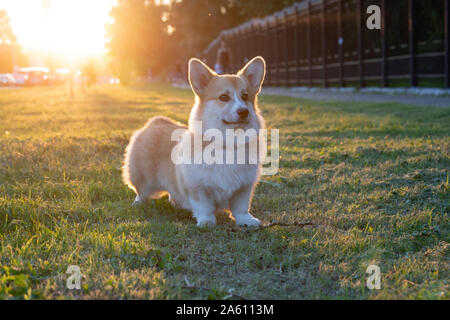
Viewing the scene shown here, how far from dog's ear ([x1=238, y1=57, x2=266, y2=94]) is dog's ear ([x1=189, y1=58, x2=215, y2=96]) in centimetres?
34

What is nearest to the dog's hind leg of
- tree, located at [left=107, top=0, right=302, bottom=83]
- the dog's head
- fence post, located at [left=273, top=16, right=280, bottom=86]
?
the dog's head

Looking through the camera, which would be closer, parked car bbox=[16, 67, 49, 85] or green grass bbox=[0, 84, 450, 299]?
green grass bbox=[0, 84, 450, 299]

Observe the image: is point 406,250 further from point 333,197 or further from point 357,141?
point 357,141

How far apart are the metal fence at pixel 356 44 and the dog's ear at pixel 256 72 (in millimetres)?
10254

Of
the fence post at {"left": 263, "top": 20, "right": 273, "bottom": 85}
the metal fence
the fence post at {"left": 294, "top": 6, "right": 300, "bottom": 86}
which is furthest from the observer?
the fence post at {"left": 263, "top": 20, "right": 273, "bottom": 85}

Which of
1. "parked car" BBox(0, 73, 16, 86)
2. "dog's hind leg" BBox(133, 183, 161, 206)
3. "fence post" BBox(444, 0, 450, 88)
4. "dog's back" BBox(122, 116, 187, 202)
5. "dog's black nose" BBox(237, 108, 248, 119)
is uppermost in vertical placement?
"parked car" BBox(0, 73, 16, 86)

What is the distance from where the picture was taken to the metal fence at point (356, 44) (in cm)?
1386

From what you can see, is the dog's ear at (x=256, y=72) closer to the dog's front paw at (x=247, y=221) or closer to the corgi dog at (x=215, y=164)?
the corgi dog at (x=215, y=164)

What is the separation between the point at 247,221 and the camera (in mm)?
3805

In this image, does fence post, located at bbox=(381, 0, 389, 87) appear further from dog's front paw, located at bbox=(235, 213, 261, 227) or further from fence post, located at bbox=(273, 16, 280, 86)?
dog's front paw, located at bbox=(235, 213, 261, 227)

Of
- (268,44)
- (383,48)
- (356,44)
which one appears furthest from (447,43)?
(268,44)

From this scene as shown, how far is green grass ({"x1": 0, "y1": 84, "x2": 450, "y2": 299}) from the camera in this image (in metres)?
2.64
